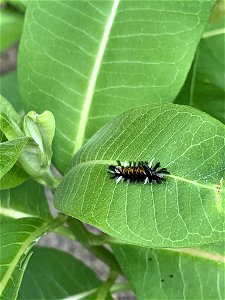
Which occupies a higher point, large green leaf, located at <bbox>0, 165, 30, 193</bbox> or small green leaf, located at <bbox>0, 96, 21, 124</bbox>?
small green leaf, located at <bbox>0, 96, 21, 124</bbox>

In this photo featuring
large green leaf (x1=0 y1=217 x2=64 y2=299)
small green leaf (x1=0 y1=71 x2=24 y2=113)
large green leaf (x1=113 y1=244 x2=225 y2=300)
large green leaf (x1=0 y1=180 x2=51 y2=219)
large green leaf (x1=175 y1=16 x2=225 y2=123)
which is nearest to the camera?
large green leaf (x1=0 y1=217 x2=64 y2=299)

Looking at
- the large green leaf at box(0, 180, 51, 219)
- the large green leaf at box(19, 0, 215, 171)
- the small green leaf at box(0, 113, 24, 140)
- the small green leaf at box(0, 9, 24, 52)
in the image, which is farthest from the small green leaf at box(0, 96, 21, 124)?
the small green leaf at box(0, 9, 24, 52)

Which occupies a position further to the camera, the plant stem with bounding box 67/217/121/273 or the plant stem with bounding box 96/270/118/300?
the plant stem with bounding box 96/270/118/300

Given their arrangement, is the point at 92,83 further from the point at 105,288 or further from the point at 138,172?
the point at 105,288

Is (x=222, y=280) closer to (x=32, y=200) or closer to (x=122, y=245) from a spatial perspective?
(x=122, y=245)

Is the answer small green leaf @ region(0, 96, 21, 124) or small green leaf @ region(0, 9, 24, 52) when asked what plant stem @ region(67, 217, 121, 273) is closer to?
small green leaf @ region(0, 96, 21, 124)

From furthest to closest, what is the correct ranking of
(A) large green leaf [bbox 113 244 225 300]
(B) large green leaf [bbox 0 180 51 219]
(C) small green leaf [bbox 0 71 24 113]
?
(C) small green leaf [bbox 0 71 24 113] → (B) large green leaf [bbox 0 180 51 219] → (A) large green leaf [bbox 113 244 225 300]

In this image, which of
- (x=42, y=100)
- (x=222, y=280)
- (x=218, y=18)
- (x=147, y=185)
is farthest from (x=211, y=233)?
(x=218, y=18)
